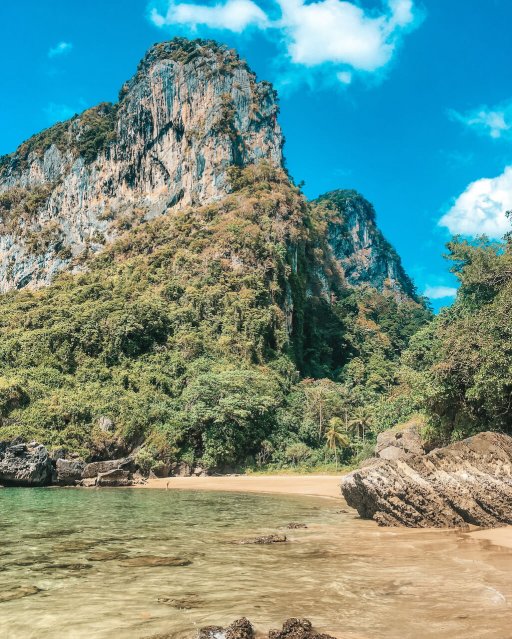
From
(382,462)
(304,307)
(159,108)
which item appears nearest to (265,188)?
(304,307)

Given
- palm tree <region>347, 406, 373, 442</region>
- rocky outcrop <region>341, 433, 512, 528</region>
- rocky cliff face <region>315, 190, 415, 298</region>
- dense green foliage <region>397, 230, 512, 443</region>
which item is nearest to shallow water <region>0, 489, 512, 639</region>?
rocky outcrop <region>341, 433, 512, 528</region>

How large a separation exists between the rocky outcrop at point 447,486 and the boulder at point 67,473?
25.3m

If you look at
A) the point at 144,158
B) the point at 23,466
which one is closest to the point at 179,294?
the point at 23,466

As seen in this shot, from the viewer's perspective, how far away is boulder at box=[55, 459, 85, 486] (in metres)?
33.0

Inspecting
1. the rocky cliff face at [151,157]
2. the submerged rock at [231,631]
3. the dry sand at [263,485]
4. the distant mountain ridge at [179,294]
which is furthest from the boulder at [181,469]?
the rocky cliff face at [151,157]

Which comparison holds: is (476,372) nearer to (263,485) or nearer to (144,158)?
(263,485)

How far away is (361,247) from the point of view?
15262cm

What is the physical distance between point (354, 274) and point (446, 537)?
450 ft

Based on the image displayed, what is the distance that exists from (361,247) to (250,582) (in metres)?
151

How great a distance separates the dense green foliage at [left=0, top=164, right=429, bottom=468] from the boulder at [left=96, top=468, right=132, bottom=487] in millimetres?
4532

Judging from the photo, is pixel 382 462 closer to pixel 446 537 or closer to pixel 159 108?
pixel 446 537

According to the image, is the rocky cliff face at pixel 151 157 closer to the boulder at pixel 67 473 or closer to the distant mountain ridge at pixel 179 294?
the distant mountain ridge at pixel 179 294

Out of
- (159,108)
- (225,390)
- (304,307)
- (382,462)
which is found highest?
(159,108)

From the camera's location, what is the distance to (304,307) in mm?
74562
